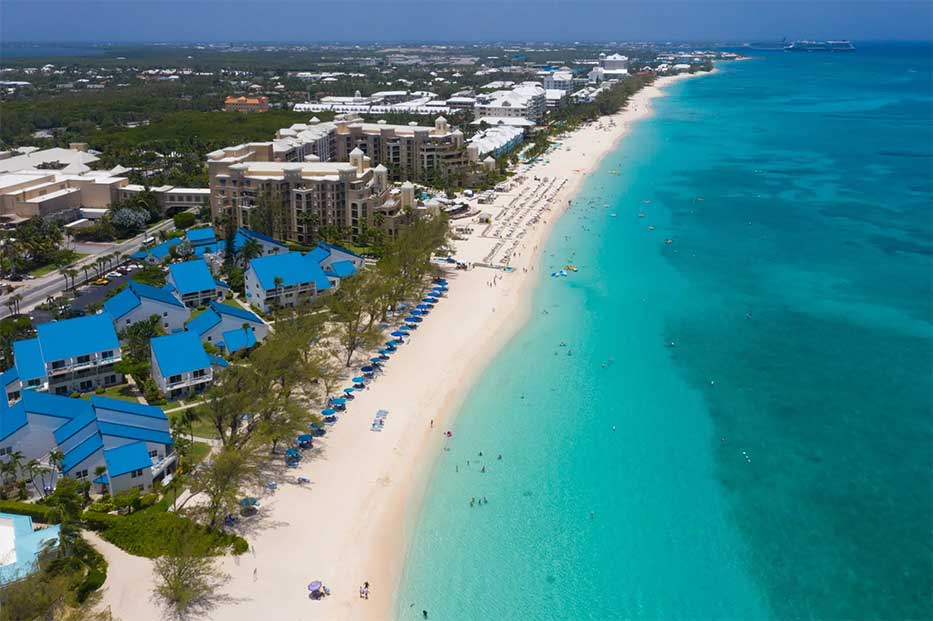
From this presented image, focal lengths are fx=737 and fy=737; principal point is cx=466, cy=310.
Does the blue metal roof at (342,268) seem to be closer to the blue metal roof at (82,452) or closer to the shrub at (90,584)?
the blue metal roof at (82,452)

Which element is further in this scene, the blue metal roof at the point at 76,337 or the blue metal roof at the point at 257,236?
the blue metal roof at the point at 257,236

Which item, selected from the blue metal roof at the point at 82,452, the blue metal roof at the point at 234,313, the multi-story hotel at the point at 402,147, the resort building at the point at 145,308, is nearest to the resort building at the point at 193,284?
the resort building at the point at 145,308

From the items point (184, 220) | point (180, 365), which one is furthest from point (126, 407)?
point (184, 220)

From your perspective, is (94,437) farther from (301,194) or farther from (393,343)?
(301,194)

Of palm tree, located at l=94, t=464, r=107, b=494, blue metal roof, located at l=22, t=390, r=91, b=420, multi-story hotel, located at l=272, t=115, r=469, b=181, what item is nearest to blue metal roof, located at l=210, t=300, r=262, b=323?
blue metal roof, located at l=22, t=390, r=91, b=420

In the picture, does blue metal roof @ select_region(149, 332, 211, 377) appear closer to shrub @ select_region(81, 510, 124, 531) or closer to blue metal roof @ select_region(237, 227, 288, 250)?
shrub @ select_region(81, 510, 124, 531)

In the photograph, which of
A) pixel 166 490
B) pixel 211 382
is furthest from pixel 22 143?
pixel 166 490
